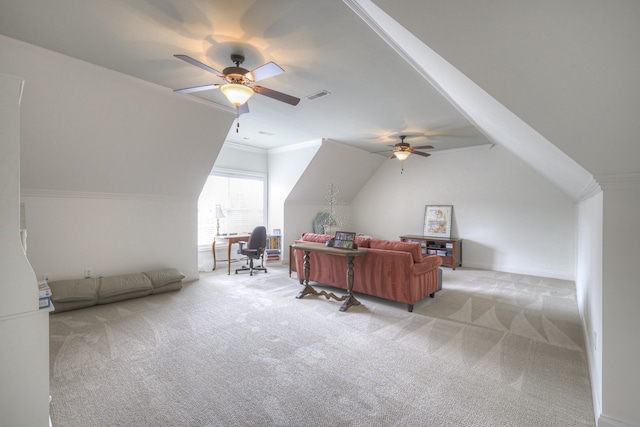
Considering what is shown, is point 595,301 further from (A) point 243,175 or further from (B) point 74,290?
(A) point 243,175

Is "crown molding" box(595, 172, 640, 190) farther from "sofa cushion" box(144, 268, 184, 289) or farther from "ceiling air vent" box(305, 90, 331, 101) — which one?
"sofa cushion" box(144, 268, 184, 289)

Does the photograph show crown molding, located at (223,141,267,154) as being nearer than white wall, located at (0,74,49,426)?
No

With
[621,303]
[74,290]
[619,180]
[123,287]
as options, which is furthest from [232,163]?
[621,303]

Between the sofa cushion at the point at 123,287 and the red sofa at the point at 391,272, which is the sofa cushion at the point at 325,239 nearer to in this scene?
the red sofa at the point at 391,272

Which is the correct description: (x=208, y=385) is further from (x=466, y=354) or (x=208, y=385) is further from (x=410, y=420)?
(x=466, y=354)

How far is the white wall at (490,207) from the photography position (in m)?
5.95

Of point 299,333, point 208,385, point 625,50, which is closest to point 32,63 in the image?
point 208,385

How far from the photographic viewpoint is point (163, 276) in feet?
15.4

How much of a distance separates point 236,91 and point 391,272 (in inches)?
119

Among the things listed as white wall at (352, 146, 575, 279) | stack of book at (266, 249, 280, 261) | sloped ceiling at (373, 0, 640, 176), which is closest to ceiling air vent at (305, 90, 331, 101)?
sloped ceiling at (373, 0, 640, 176)

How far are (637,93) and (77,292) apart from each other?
5.69 m

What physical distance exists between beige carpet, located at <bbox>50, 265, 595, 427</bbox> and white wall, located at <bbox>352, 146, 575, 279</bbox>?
215cm

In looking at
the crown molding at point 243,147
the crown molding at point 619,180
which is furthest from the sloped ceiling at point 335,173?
the crown molding at point 619,180

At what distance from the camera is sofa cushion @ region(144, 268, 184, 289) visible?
15.0 ft
